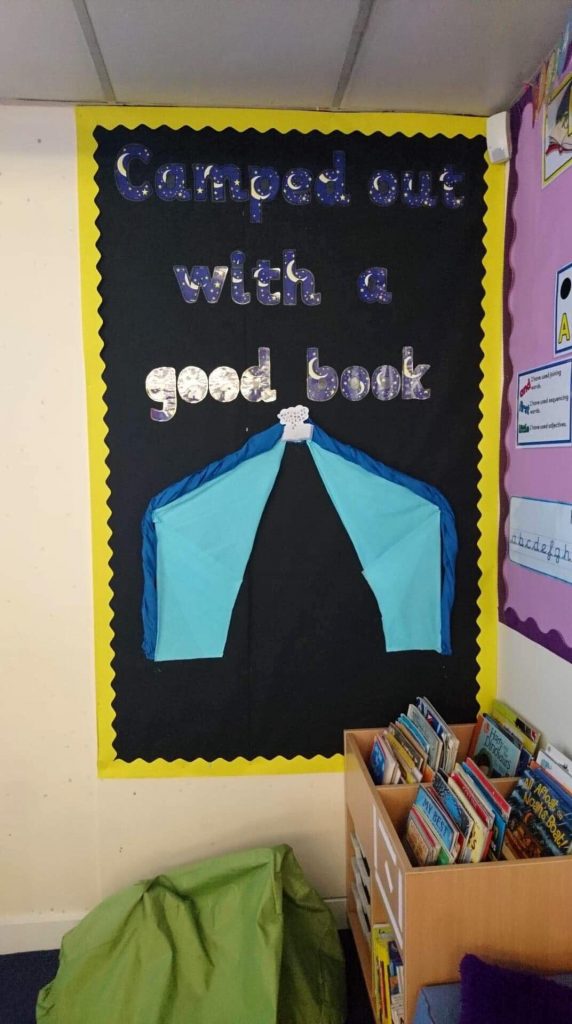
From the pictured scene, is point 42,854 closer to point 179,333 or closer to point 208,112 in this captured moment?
point 179,333

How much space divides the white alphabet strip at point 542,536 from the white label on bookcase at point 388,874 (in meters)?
0.68

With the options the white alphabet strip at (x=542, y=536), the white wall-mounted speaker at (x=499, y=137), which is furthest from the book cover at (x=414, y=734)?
the white wall-mounted speaker at (x=499, y=137)

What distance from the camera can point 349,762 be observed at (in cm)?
185

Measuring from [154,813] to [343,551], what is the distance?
91 cm

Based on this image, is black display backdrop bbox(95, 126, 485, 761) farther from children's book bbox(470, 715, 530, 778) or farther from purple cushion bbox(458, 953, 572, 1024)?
purple cushion bbox(458, 953, 572, 1024)

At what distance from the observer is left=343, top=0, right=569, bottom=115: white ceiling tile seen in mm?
1330

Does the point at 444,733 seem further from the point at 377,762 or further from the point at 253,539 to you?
the point at 253,539

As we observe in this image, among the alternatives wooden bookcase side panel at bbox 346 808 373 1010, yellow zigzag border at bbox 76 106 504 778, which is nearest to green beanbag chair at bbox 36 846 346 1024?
wooden bookcase side panel at bbox 346 808 373 1010

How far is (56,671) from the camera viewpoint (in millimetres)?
1859

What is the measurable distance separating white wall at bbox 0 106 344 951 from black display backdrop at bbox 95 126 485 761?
0.33ft

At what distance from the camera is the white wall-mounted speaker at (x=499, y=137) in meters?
1.71

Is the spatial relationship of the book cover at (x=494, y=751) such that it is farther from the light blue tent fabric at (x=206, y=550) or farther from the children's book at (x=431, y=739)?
the light blue tent fabric at (x=206, y=550)

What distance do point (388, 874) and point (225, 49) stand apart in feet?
5.88

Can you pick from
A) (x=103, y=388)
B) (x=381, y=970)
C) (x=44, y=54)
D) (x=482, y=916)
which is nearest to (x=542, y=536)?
(x=482, y=916)
